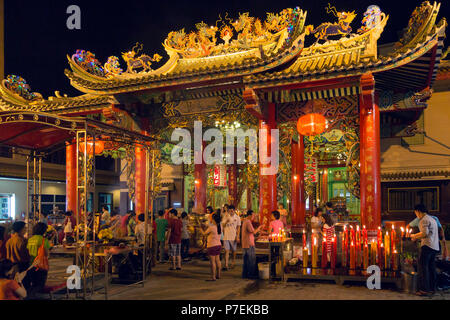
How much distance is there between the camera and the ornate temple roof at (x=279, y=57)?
10078 millimetres

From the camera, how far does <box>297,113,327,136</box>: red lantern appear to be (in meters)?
11.5

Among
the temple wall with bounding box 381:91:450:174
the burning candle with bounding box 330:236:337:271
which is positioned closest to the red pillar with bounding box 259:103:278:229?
the burning candle with bounding box 330:236:337:271

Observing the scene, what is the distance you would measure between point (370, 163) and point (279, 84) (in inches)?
133

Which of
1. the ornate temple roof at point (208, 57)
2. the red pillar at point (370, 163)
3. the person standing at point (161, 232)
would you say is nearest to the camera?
the red pillar at point (370, 163)

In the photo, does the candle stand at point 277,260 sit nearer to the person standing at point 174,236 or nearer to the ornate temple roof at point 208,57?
the person standing at point 174,236

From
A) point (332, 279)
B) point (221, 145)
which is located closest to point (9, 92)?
point (221, 145)

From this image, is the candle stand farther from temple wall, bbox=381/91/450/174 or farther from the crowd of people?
temple wall, bbox=381/91/450/174

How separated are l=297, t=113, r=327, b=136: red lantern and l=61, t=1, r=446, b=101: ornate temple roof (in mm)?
1043

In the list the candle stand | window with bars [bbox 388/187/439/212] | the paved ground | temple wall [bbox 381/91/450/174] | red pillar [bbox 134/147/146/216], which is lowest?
the paved ground

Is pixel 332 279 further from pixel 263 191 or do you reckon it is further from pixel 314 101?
pixel 314 101

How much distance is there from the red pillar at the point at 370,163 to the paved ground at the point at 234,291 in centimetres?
281

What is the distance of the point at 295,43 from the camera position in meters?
11.2

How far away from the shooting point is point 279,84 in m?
11.2

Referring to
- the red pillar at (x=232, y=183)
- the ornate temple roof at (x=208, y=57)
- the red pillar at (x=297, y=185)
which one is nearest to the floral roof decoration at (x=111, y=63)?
the ornate temple roof at (x=208, y=57)
